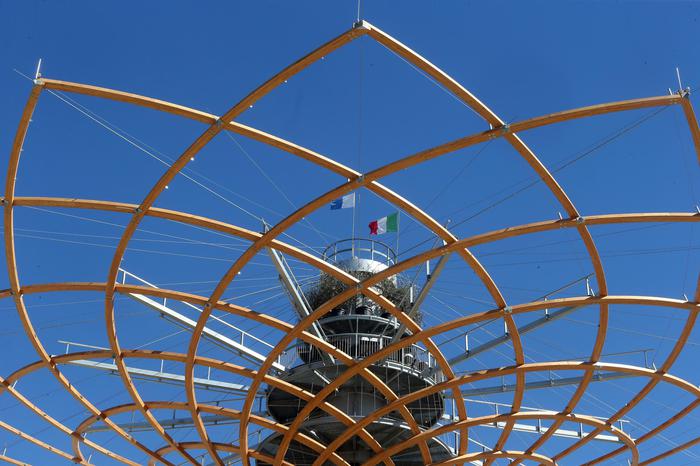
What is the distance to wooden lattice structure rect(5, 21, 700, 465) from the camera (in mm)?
22953

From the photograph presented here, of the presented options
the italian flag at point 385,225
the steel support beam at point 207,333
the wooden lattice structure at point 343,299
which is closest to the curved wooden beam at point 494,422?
the wooden lattice structure at point 343,299

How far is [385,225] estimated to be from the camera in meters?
36.8

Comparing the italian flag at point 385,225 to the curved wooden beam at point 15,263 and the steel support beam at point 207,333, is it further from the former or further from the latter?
the curved wooden beam at point 15,263

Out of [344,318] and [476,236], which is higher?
[344,318]

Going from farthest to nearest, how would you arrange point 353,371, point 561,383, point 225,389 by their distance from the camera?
point 225,389, point 561,383, point 353,371

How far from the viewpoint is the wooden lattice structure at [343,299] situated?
2295 centimetres

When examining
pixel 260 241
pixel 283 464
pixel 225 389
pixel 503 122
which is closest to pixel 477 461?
pixel 283 464

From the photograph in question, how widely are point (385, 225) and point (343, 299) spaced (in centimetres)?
860

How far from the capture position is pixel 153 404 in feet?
117

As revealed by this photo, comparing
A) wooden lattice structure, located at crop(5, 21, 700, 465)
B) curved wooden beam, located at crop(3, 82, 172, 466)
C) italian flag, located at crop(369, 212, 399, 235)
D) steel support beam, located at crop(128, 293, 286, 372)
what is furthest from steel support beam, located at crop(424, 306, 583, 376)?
curved wooden beam, located at crop(3, 82, 172, 466)

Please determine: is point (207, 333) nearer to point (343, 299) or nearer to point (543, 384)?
point (343, 299)

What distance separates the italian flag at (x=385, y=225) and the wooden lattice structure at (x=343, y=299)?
21.7 ft

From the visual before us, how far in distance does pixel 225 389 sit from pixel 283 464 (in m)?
4.32

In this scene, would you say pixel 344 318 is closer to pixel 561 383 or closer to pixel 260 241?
pixel 561 383
